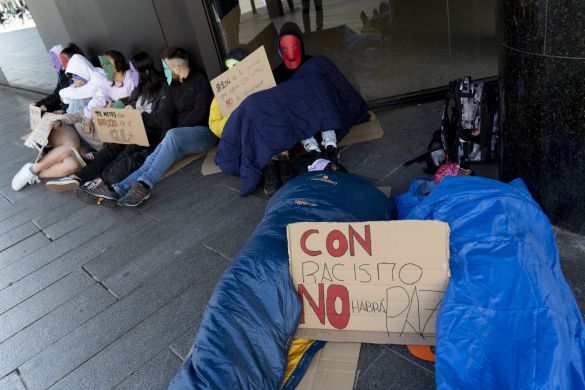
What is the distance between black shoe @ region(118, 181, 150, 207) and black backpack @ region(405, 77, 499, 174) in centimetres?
226

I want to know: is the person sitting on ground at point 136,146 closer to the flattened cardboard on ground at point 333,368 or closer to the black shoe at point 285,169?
the black shoe at point 285,169

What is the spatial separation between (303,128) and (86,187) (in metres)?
1.87

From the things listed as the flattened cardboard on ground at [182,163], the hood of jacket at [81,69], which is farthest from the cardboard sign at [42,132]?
the flattened cardboard on ground at [182,163]

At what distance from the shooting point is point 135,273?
9.61 feet

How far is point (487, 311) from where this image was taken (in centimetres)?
160

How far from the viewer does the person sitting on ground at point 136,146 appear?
4117 millimetres

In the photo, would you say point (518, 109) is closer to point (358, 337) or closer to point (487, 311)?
point (487, 311)

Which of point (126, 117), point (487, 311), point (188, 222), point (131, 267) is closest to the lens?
point (487, 311)

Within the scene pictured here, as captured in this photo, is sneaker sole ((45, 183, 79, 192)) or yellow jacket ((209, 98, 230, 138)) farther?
sneaker sole ((45, 183, 79, 192))

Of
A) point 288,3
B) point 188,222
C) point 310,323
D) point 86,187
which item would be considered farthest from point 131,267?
point 288,3

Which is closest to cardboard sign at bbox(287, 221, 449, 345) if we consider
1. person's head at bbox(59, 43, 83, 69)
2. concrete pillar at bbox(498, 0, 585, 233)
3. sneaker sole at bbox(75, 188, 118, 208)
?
concrete pillar at bbox(498, 0, 585, 233)

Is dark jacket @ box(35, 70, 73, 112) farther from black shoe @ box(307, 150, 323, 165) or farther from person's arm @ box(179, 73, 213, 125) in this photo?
black shoe @ box(307, 150, 323, 165)

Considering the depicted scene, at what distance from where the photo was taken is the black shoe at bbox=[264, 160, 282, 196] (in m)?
3.35

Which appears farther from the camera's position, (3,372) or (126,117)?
(126,117)
